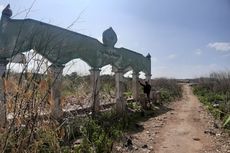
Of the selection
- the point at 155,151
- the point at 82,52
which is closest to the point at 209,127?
the point at 155,151

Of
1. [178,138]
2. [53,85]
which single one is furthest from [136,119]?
[53,85]

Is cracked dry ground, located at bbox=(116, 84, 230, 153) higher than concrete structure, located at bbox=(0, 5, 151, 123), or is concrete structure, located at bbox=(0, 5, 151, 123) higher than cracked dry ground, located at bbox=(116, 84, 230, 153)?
concrete structure, located at bbox=(0, 5, 151, 123)

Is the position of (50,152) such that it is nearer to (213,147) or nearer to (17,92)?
(17,92)

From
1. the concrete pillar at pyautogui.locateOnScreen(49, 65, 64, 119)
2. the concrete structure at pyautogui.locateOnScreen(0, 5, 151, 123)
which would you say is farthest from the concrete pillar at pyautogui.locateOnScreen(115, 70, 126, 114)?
the concrete pillar at pyautogui.locateOnScreen(49, 65, 64, 119)

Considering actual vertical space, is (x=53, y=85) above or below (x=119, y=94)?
above

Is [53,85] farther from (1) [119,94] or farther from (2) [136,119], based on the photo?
(1) [119,94]

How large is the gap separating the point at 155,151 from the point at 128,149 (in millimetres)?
666

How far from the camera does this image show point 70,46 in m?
10.1

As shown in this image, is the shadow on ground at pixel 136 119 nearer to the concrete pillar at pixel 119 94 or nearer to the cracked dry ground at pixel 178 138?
the cracked dry ground at pixel 178 138

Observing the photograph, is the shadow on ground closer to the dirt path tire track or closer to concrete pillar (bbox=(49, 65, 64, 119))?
the dirt path tire track

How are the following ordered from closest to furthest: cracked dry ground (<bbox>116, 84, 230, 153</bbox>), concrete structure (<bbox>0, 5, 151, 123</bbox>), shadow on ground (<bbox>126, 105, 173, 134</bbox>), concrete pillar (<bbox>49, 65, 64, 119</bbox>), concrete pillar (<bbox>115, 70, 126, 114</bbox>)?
concrete pillar (<bbox>49, 65, 64, 119</bbox>), cracked dry ground (<bbox>116, 84, 230, 153</bbox>), concrete structure (<bbox>0, 5, 151, 123</bbox>), shadow on ground (<bbox>126, 105, 173, 134</bbox>), concrete pillar (<bbox>115, 70, 126, 114</bbox>)

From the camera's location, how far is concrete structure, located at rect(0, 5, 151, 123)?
7.73 metres

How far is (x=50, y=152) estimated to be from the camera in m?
3.69

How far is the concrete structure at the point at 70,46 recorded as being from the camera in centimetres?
773
